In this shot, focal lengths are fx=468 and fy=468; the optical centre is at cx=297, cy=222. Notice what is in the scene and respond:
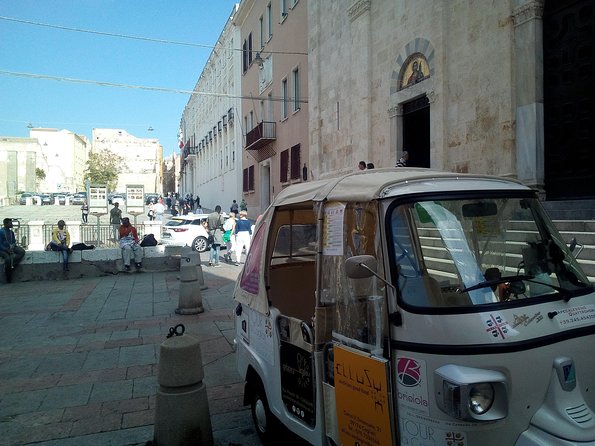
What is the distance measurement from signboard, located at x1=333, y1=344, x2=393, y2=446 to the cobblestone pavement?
1698 mm

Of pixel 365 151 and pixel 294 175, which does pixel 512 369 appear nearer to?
pixel 365 151

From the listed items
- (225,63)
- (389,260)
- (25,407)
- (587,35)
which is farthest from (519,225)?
(225,63)

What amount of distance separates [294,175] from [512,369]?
24536 mm

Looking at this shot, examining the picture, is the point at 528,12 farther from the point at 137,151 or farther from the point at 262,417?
the point at 137,151

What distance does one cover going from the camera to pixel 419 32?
14734 millimetres

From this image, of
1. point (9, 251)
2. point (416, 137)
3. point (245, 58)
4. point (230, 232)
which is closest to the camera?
point (9, 251)

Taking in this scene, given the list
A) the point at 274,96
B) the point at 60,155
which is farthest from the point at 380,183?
the point at 60,155

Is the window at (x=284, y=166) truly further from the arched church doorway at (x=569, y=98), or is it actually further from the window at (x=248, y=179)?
the arched church doorway at (x=569, y=98)

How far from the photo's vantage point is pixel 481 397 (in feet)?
6.93

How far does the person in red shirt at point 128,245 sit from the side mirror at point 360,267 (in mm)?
12302


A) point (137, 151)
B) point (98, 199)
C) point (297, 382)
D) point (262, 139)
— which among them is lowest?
point (297, 382)

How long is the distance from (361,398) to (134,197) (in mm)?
19304

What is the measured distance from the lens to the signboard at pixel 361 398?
2.38 m

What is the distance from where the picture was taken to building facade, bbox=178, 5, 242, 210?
40594 mm
